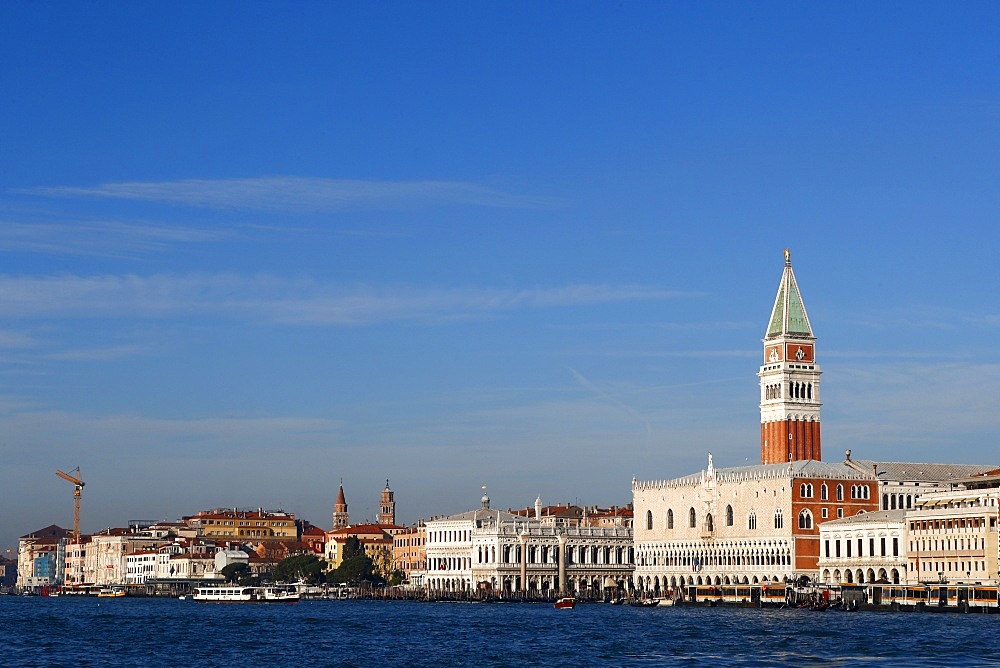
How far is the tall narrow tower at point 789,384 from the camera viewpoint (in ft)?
449

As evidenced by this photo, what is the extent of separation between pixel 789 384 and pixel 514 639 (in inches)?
2599

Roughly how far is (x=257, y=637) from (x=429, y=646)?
11227 mm

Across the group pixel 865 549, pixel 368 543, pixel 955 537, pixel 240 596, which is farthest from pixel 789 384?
pixel 368 543

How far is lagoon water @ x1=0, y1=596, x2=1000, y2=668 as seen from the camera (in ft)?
203

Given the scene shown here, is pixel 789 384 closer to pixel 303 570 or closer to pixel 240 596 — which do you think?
pixel 240 596

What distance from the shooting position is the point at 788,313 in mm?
138875

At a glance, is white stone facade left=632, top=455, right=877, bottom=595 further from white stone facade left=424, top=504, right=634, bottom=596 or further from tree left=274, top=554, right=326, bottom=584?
tree left=274, top=554, right=326, bottom=584

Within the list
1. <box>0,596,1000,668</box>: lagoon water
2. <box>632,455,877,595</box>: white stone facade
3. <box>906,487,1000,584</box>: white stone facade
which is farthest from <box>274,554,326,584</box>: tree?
<box>906,487,1000,584</box>: white stone facade

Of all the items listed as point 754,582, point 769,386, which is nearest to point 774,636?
point 754,582

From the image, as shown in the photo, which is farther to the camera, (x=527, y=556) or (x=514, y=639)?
(x=527, y=556)

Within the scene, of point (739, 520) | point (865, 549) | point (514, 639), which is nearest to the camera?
point (514, 639)

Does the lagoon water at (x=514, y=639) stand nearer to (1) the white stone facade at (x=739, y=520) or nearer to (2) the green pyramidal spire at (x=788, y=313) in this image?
(1) the white stone facade at (x=739, y=520)

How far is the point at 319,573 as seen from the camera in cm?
16800

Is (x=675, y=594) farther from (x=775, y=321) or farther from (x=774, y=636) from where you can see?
(x=774, y=636)
